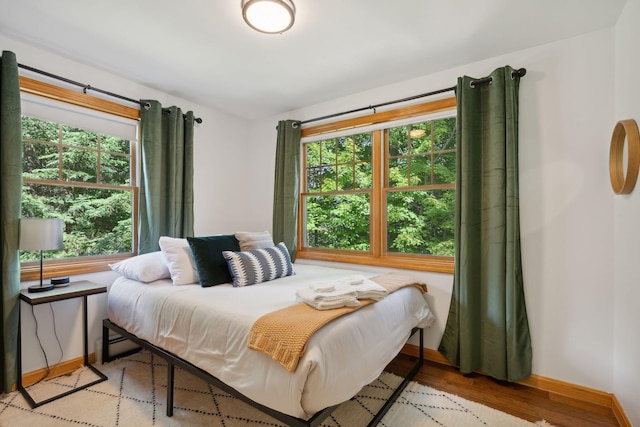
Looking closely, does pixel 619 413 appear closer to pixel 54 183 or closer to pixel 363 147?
pixel 363 147

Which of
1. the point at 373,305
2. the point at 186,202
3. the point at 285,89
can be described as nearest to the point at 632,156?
the point at 373,305

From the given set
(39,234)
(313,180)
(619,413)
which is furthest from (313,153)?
(619,413)

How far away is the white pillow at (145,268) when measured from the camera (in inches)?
95.2

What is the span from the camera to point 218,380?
1.70 metres

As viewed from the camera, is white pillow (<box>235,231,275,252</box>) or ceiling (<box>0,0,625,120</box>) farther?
white pillow (<box>235,231,275,252</box>)

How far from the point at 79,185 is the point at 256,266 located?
1736mm

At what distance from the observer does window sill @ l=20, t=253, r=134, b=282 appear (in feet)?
7.75

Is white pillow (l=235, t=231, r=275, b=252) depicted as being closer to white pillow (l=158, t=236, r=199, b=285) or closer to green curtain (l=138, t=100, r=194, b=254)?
white pillow (l=158, t=236, r=199, b=285)

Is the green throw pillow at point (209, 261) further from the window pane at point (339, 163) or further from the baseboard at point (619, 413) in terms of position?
the baseboard at point (619, 413)

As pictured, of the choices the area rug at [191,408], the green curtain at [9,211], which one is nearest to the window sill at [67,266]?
the green curtain at [9,211]

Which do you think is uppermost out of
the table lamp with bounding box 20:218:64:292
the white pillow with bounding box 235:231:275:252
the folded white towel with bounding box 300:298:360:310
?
the table lamp with bounding box 20:218:64:292

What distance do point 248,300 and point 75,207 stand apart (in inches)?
76.4

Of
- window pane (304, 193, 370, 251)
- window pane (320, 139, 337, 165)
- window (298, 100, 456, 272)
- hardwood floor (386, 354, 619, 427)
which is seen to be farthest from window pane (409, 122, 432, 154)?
hardwood floor (386, 354, 619, 427)

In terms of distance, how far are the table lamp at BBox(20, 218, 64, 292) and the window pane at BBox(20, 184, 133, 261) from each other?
0.49 metres
